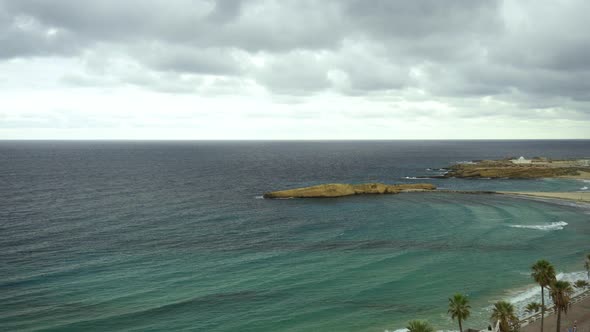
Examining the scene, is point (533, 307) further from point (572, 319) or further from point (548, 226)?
point (548, 226)

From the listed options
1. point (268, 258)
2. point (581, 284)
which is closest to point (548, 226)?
point (581, 284)

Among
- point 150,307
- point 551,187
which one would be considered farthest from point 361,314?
point 551,187

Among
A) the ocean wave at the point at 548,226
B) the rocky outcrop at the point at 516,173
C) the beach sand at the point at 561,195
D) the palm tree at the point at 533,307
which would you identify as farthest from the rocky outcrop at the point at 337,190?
the palm tree at the point at 533,307

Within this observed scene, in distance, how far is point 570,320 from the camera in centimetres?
3959

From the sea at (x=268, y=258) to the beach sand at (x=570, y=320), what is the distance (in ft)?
14.5

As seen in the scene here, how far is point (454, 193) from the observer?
11969 centimetres

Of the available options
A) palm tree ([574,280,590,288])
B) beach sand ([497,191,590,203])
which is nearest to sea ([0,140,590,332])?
palm tree ([574,280,590,288])

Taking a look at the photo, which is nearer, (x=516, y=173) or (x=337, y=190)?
(x=337, y=190)

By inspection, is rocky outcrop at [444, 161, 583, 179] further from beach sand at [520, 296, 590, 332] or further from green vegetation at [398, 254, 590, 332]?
green vegetation at [398, 254, 590, 332]

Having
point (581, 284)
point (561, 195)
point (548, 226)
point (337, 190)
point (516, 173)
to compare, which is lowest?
point (581, 284)

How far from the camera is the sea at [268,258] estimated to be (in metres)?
42.8

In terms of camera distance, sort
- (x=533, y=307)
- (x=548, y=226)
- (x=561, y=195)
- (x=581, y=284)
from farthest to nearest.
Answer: (x=561, y=195) → (x=548, y=226) → (x=581, y=284) → (x=533, y=307)

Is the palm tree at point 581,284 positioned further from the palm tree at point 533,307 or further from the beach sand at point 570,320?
the palm tree at point 533,307

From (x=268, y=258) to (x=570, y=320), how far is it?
3527 cm
